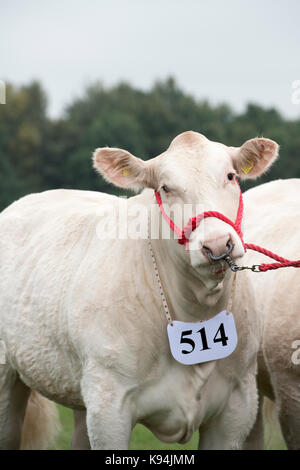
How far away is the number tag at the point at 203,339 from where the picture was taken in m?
4.89

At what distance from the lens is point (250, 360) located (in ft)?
16.9

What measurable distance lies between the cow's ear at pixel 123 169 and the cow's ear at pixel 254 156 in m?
0.49

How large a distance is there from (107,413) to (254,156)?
1659mm

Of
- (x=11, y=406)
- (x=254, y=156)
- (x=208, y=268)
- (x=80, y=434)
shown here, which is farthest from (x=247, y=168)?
(x=80, y=434)

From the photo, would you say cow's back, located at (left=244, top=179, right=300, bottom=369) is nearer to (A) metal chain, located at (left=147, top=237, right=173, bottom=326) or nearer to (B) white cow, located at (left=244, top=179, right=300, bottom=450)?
(B) white cow, located at (left=244, top=179, right=300, bottom=450)

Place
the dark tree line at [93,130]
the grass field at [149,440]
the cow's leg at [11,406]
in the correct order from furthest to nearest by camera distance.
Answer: the dark tree line at [93,130] → the grass field at [149,440] → the cow's leg at [11,406]

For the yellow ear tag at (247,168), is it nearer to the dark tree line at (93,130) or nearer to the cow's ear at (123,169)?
the cow's ear at (123,169)

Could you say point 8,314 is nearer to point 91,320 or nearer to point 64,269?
point 64,269

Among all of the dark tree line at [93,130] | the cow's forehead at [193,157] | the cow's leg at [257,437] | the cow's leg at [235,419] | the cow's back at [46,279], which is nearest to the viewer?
the cow's forehead at [193,157]

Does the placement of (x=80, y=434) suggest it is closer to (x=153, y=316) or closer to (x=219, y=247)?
(x=153, y=316)

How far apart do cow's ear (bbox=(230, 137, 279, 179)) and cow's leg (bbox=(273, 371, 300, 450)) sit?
4.91 ft

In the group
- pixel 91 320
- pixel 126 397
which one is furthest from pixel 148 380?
pixel 91 320

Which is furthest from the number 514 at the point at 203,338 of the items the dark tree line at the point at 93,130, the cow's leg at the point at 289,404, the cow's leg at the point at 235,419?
the dark tree line at the point at 93,130

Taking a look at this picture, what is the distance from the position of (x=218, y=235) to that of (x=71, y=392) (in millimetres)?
1668
